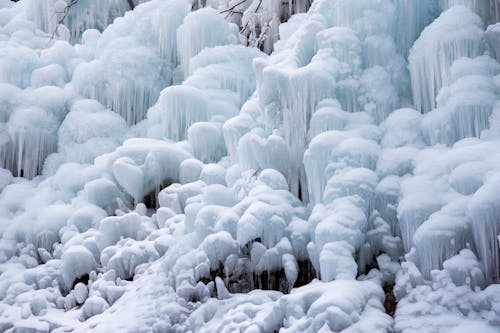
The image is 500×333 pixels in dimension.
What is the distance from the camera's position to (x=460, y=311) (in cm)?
474

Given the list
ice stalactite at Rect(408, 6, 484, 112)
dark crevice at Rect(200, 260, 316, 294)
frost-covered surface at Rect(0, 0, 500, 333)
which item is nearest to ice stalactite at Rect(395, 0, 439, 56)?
frost-covered surface at Rect(0, 0, 500, 333)

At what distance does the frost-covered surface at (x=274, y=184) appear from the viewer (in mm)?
5191

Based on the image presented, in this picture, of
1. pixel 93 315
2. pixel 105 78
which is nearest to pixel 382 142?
pixel 93 315

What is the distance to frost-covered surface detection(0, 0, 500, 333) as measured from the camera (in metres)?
5.19

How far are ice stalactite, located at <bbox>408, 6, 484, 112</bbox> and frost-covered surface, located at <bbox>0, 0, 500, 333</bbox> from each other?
3 centimetres

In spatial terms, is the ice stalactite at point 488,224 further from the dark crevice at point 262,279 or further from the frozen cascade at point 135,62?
the frozen cascade at point 135,62

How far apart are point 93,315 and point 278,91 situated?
3651mm

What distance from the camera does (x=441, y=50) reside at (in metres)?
6.59

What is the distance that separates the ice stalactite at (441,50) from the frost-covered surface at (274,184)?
0.03 m

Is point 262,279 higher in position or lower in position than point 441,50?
lower

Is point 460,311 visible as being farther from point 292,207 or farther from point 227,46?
point 227,46

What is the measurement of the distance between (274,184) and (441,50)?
2507mm

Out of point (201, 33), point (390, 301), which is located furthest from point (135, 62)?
point (390, 301)

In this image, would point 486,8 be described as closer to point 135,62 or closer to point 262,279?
point 262,279
